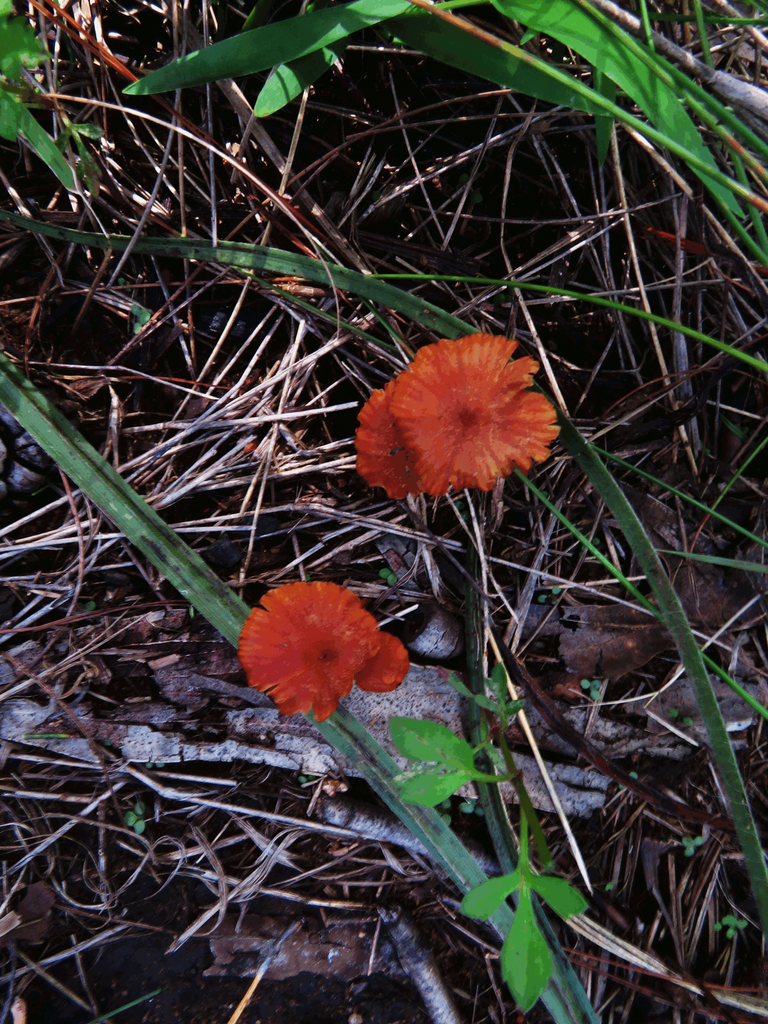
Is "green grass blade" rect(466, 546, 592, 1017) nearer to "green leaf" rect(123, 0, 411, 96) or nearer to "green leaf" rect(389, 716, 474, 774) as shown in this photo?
"green leaf" rect(389, 716, 474, 774)

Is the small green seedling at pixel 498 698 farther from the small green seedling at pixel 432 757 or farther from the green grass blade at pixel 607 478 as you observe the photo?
the green grass blade at pixel 607 478

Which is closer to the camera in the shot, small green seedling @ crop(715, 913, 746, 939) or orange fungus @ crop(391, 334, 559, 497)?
orange fungus @ crop(391, 334, 559, 497)

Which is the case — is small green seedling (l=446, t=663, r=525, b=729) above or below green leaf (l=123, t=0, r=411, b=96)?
below

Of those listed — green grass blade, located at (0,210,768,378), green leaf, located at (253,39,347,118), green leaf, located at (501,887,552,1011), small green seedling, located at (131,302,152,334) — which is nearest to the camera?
green leaf, located at (501,887,552,1011)

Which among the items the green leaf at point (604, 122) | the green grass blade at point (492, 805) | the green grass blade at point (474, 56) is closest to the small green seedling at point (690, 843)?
the green grass blade at point (492, 805)

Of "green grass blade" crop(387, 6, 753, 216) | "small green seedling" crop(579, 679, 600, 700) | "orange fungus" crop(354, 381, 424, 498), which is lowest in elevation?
"small green seedling" crop(579, 679, 600, 700)

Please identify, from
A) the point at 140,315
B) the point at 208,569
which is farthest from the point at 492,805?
the point at 140,315

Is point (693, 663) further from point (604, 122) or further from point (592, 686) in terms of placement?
point (604, 122)

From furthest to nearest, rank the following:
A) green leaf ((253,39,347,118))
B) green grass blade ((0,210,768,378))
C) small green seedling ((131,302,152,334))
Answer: small green seedling ((131,302,152,334)) → green grass blade ((0,210,768,378)) → green leaf ((253,39,347,118))

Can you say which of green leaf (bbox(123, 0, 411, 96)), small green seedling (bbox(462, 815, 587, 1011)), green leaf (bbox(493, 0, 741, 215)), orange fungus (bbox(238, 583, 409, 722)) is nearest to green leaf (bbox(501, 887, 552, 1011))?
small green seedling (bbox(462, 815, 587, 1011))
